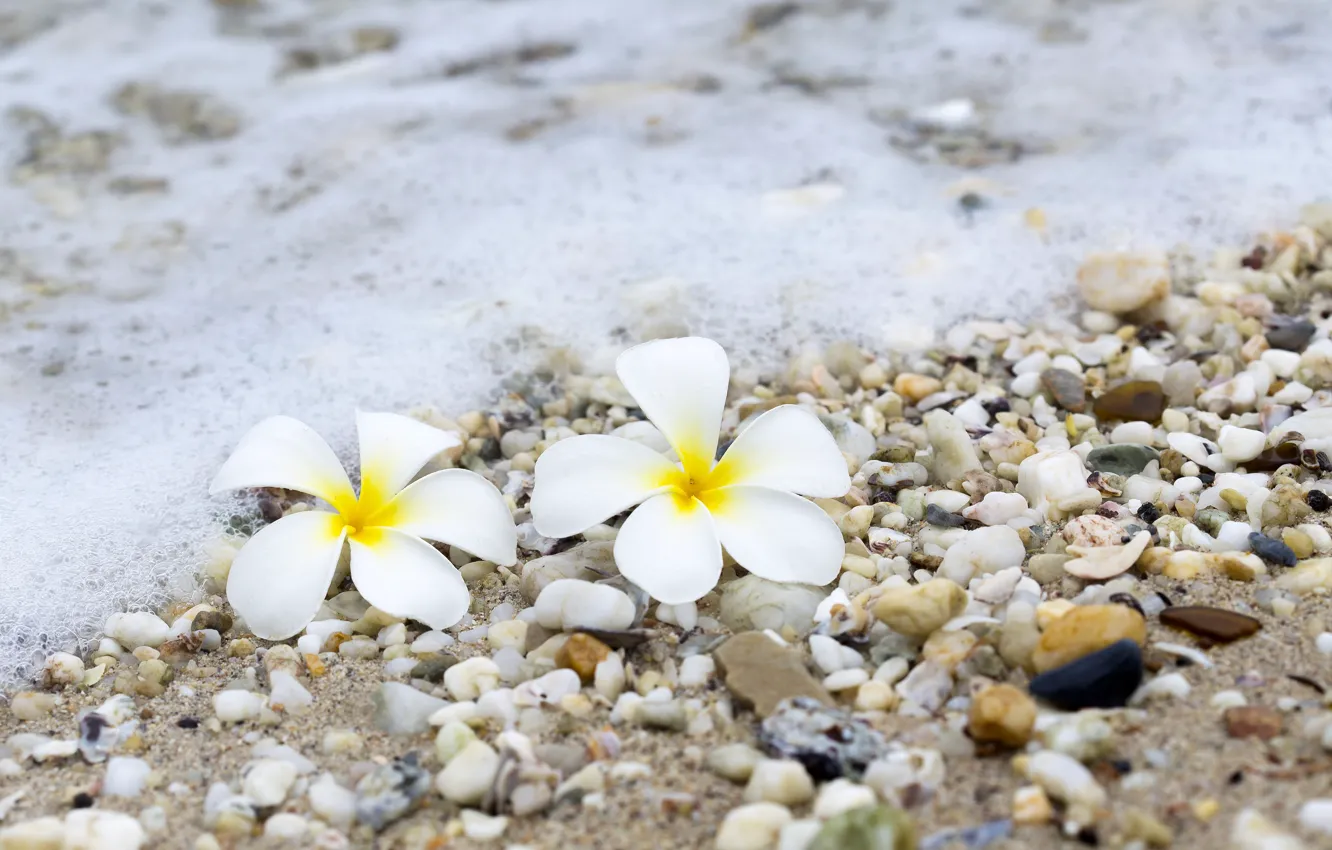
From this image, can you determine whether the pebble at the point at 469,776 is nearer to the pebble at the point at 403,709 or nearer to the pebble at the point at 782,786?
the pebble at the point at 403,709

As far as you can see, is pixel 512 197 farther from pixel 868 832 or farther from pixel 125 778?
pixel 868 832

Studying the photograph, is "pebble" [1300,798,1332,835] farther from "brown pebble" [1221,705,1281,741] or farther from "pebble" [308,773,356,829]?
"pebble" [308,773,356,829]

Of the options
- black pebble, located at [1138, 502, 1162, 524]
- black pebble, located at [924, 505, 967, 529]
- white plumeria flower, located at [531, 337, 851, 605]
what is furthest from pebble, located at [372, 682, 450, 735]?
black pebble, located at [1138, 502, 1162, 524]

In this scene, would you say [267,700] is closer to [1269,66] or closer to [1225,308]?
[1225,308]

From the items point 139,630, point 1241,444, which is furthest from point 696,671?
point 1241,444

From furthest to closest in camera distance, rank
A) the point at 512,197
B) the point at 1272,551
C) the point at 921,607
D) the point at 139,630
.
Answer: the point at 512,197 → the point at 139,630 → the point at 1272,551 → the point at 921,607

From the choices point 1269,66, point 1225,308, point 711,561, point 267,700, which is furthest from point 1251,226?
point 267,700
